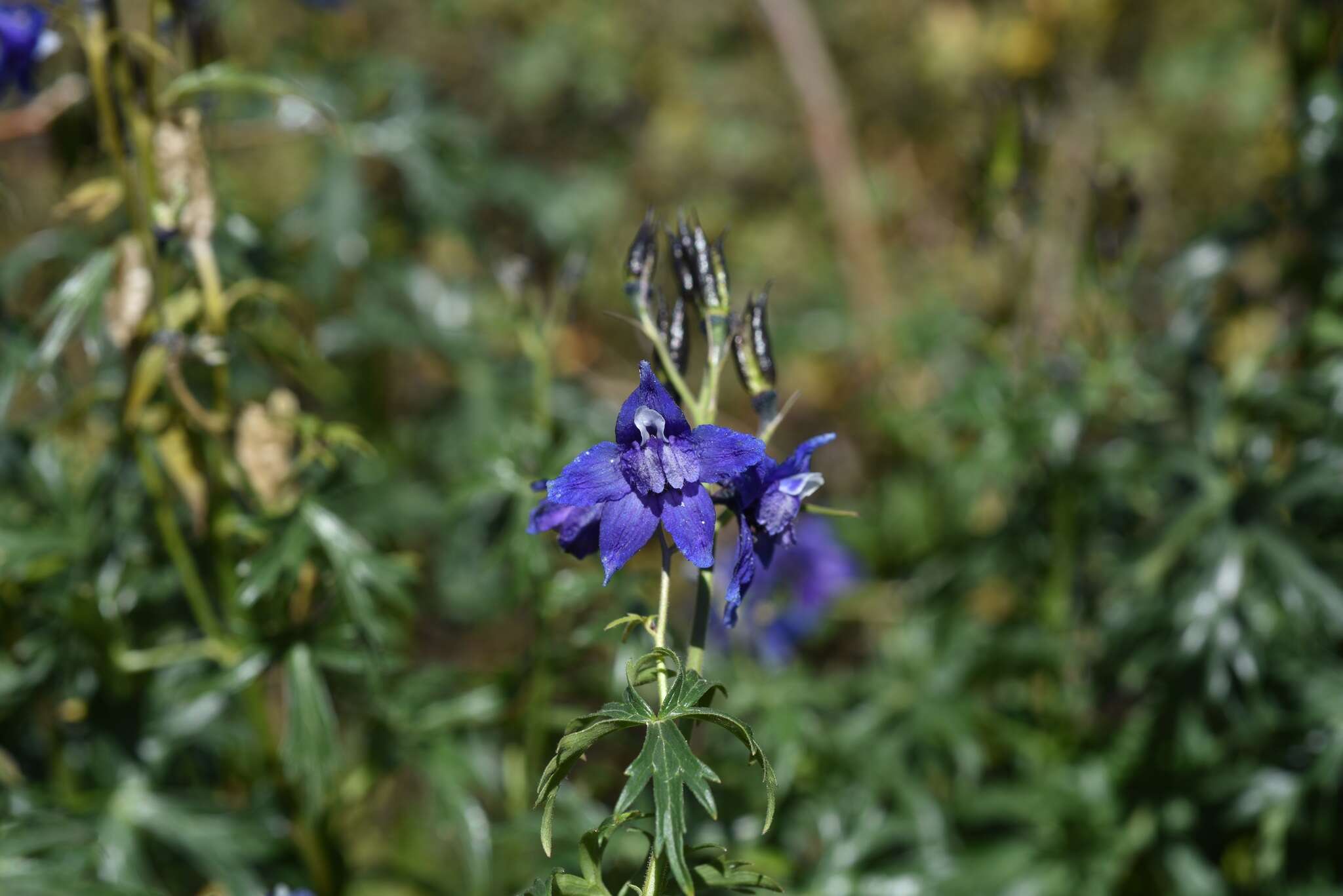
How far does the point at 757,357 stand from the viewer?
125cm

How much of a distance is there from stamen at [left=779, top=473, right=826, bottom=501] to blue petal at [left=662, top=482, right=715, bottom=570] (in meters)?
0.08

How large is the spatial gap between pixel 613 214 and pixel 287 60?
130 cm

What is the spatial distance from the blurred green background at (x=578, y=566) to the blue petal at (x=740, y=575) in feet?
1.04

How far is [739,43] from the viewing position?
4.71m

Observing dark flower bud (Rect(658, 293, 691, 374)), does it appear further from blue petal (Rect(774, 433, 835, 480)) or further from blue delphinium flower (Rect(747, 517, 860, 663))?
blue delphinium flower (Rect(747, 517, 860, 663))

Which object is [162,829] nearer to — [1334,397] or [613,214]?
[1334,397]

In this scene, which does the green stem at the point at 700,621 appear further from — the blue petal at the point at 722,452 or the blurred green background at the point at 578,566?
the blurred green background at the point at 578,566

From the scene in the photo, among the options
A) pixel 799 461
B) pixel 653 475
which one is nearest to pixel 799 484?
pixel 799 461

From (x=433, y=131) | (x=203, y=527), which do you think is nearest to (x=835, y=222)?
(x=433, y=131)

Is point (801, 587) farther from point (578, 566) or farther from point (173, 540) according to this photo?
point (173, 540)

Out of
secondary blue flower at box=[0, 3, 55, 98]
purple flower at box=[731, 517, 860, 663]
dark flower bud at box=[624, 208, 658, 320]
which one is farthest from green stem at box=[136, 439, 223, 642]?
purple flower at box=[731, 517, 860, 663]

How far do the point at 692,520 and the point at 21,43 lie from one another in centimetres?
139

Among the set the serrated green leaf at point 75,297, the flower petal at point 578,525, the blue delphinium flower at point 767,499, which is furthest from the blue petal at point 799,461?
the serrated green leaf at point 75,297

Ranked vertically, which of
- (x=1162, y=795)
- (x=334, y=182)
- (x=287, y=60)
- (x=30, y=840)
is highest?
(x=287, y=60)
